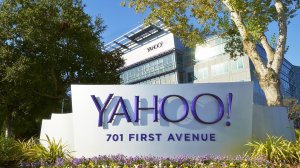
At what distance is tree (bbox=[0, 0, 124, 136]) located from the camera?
2456 centimetres

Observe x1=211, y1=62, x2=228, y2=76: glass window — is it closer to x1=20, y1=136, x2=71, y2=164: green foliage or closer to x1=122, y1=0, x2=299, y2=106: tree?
x1=122, y1=0, x2=299, y2=106: tree

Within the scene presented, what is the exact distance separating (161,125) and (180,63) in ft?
203

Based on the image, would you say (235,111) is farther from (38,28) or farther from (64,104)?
(64,104)

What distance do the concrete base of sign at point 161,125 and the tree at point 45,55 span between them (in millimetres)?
11115

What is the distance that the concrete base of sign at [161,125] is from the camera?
13984 mm

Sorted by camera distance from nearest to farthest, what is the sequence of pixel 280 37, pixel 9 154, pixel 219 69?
pixel 9 154, pixel 280 37, pixel 219 69

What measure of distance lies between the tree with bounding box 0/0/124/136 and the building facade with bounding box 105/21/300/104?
1480 inches

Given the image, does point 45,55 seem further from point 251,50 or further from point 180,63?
point 180,63

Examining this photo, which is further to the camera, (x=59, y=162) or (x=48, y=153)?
(x=48, y=153)

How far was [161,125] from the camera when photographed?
46.1 ft

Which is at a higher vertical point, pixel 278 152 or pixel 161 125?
pixel 161 125

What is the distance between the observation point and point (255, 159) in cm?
1246

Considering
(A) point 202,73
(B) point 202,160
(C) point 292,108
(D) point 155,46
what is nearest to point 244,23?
(B) point 202,160

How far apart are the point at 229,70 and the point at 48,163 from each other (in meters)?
53.3
